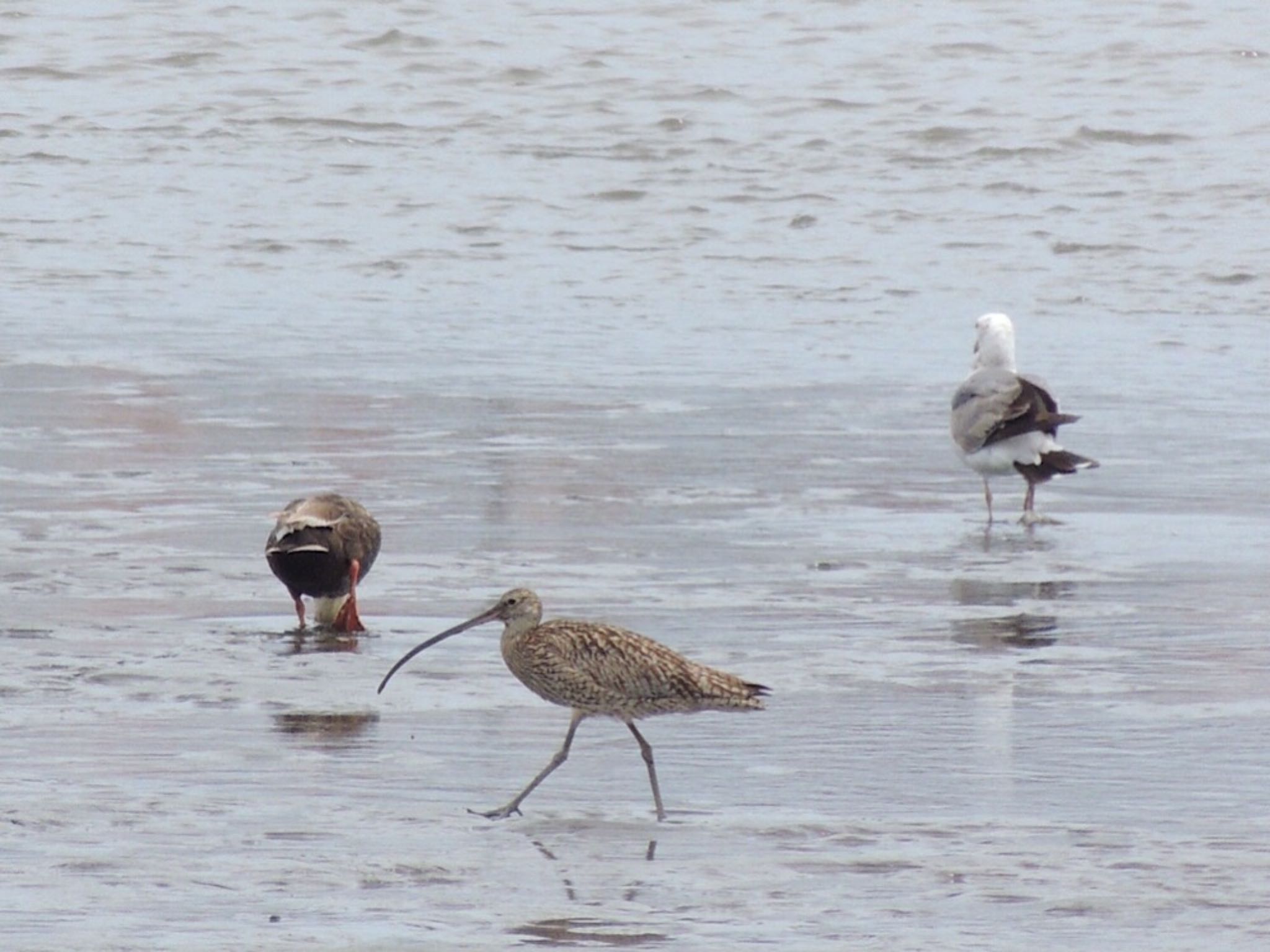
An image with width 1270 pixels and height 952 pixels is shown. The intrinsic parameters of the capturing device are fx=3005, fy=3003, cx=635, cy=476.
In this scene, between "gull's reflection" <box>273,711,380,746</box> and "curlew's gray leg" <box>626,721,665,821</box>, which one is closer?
"curlew's gray leg" <box>626,721,665,821</box>

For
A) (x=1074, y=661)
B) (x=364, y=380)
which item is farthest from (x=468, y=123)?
(x=1074, y=661)

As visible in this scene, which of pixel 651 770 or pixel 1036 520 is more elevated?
pixel 651 770

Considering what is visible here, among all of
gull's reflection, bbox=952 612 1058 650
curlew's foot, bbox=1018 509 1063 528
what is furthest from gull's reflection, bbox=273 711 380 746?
curlew's foot, bbox=1018 509 1063 528

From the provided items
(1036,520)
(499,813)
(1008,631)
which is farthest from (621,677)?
(1036,520)

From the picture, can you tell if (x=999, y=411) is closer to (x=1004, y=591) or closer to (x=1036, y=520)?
(x=1036, y=520)

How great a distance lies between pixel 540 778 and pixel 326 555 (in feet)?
8.99

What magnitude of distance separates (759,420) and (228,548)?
187 inches

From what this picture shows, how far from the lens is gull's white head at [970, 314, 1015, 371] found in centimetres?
1480

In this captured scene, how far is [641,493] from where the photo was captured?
13414 mm

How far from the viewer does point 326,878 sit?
6867 mm

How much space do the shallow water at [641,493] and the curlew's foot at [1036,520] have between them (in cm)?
7

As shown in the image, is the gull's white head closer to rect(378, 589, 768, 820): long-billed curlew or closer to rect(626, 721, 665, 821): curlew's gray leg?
rect(378, 589, 768, 820): long-billed curlew

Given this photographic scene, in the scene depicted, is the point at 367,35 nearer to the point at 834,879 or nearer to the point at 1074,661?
the point at 1074,661

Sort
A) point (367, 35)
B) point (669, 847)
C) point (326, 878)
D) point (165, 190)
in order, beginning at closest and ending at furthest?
point (326, 878)
point (669, 847)
point (165, 190)
point (367, 35)
